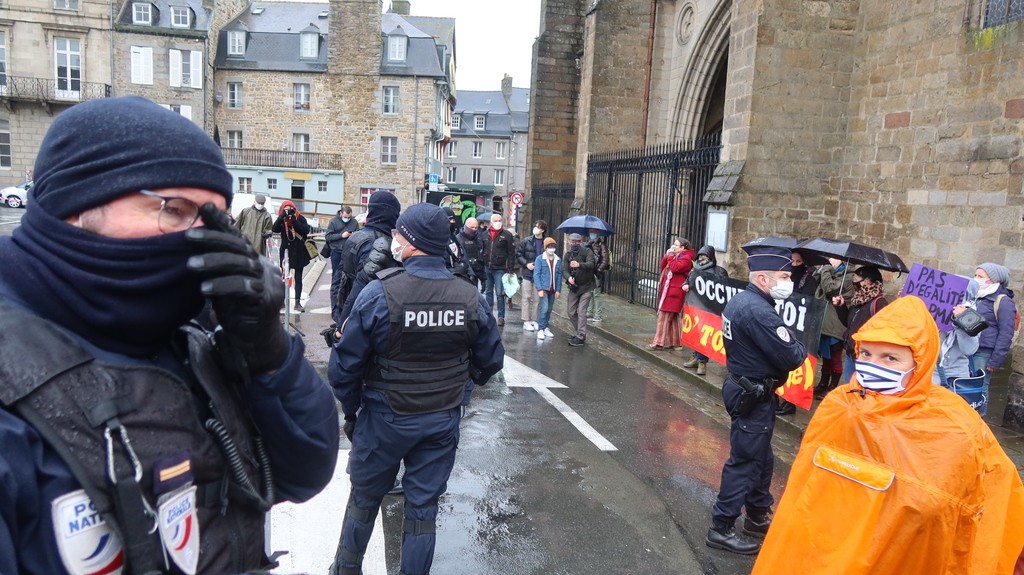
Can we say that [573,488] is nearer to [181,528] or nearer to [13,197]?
[181,528]

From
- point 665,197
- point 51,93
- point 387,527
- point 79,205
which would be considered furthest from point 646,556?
point 51,93

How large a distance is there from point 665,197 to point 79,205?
13202 millimetres

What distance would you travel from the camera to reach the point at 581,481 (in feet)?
17.8

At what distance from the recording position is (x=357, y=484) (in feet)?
11.7

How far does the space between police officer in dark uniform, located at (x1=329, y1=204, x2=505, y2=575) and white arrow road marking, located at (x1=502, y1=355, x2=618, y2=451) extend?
2943mm

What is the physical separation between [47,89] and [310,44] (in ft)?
47.2

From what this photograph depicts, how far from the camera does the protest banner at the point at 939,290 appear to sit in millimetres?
6531

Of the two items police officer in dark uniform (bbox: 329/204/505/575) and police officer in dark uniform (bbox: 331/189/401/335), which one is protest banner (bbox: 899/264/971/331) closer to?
police officer in dark uniform (bbox: 331/189/401/335)

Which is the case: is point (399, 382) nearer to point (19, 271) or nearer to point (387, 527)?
point (387, 527)

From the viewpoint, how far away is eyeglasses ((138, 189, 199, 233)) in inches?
50.9

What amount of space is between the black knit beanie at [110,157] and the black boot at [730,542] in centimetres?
406

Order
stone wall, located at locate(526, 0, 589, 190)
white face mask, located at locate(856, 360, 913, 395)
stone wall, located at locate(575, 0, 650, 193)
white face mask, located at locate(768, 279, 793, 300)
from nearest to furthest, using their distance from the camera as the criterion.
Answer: white face mask, located at locate(856, 360, 913, 395), white face mask, located at locate(768, 279, 793, 300), stone wall, located at locate(575, 0, 650, 193), stone wall, located at locate(526, 0, 589, 190)

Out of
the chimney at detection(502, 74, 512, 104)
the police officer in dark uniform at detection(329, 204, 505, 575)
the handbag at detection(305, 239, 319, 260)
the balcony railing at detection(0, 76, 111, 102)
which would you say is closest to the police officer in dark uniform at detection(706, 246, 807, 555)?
the police officer in dark uniform at detection(329, 204, 505, 575)

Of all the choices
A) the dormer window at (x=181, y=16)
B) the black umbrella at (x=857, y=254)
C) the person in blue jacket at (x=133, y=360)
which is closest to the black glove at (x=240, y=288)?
the person in blue jacket at (x=133, y=360)
